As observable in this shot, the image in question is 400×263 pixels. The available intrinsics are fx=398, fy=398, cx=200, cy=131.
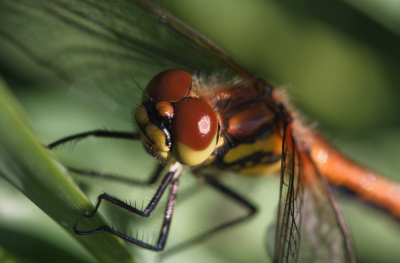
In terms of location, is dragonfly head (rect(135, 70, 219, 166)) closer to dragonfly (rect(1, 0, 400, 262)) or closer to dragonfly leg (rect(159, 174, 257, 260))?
dragonfly (rect(1, 0, 400, 262))

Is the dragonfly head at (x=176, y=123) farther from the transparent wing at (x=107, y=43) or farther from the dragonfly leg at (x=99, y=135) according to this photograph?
the transparent wing at (x=107, y=43)

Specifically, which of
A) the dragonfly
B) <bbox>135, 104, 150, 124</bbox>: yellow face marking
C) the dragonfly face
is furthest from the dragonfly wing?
<bbox>135, 104, 150, 124</bbox>: yellow face marking

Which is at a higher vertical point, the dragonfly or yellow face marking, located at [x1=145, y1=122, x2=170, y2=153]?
the dragonfly

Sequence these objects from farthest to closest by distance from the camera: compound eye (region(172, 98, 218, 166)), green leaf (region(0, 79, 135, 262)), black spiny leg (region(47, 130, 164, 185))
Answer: black spiny leg (region(47, 130, 164, 185))
compound eye (region(172, 98, 218, 166))
green leaf (region(0, 79, 135, 262))

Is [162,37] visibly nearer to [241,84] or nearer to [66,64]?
[241,84]

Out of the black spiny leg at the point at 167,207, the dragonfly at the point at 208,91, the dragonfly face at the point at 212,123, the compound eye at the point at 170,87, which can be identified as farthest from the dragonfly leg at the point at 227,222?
the compound eye at the point at 170,87

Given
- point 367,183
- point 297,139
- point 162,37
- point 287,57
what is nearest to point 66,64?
point 162,37

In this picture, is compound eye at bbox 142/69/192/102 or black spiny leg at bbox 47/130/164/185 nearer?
compound eye at bbox 142/69/192/102
